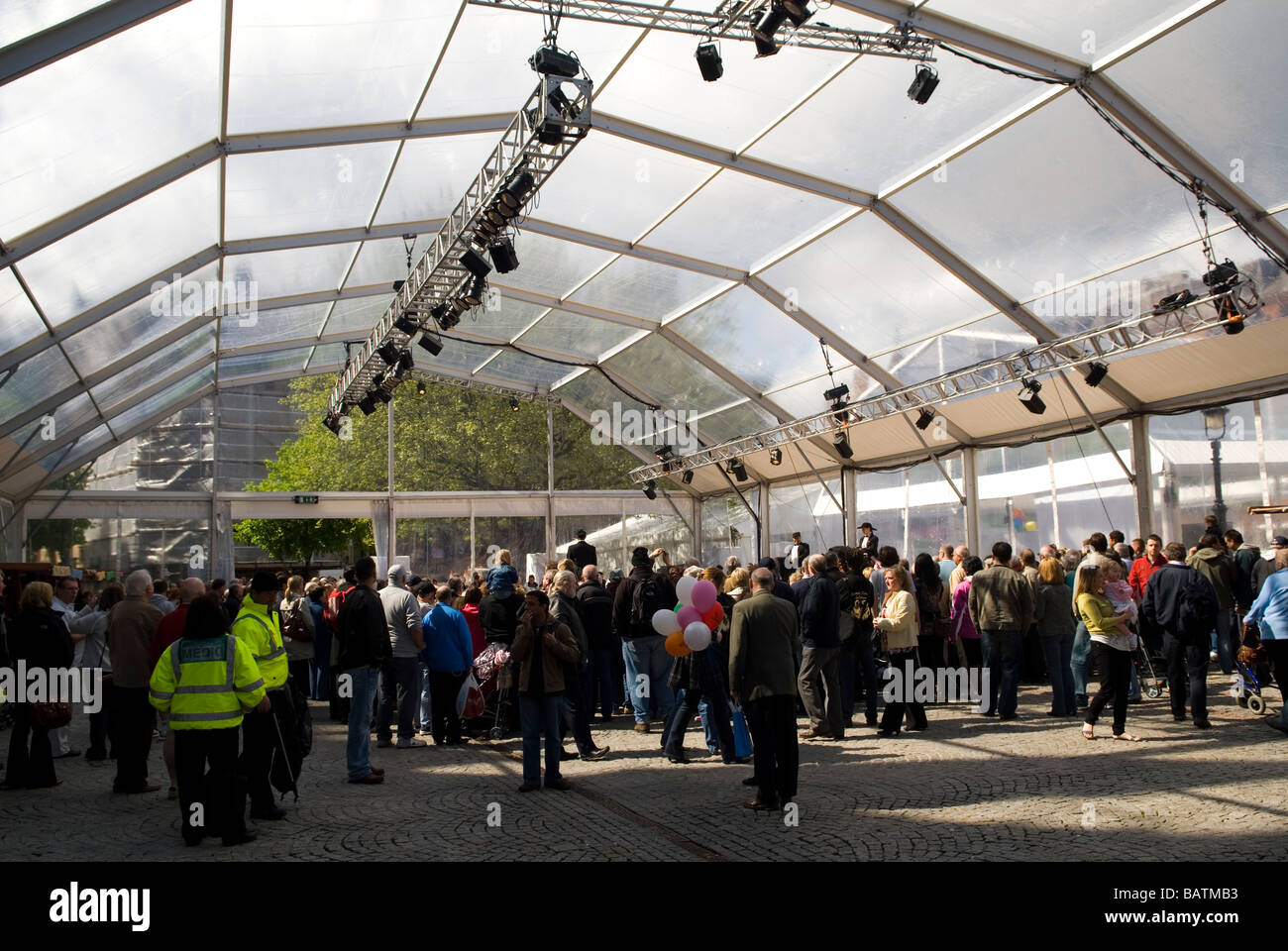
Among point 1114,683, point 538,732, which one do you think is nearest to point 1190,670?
point 1114,683

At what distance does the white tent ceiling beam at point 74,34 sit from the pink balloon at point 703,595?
18.4ft

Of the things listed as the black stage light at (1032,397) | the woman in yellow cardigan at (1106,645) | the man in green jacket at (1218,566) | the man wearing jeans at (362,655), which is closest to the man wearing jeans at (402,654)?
the man wearing jeans at (362,655)

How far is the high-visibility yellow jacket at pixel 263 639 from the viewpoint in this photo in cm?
591

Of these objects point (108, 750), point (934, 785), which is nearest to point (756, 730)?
point (934, 785)

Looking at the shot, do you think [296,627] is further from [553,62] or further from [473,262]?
[553,62]

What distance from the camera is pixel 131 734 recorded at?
724 cm

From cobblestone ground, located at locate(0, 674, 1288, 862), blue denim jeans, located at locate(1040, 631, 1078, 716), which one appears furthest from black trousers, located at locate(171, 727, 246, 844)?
blue denim jeans, located at locate(1040, 631, 1078, 716)

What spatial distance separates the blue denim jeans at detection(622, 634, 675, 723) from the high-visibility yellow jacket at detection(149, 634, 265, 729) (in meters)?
4.43

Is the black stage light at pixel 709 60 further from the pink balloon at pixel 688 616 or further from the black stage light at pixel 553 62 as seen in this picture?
the pink balloon at pixel 688 616

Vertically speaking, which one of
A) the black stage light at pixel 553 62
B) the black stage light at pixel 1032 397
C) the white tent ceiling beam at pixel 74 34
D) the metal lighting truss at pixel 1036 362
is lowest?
the black stage light at pixel 1032 397

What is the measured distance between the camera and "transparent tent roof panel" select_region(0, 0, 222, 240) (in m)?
7.65

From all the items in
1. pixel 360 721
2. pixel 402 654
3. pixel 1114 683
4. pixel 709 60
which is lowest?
pixel 360 721

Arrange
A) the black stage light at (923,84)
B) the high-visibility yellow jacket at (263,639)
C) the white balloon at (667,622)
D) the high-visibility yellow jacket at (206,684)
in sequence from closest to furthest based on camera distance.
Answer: the high-visibility yellow jacket at (206,684) < the high-visibility yellow jacket at (263,639) < the white balloon at (667,622) < the black stage light at (923,84)

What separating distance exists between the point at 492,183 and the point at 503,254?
900 mm
